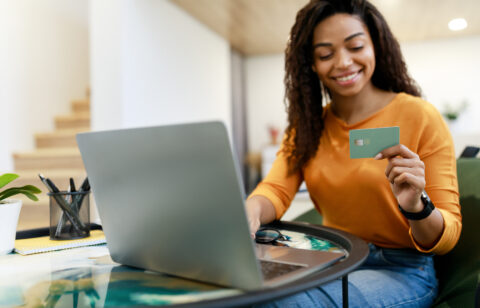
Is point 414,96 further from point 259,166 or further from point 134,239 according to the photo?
point 259,166

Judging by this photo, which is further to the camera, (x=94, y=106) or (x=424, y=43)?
(x=424, y=43)

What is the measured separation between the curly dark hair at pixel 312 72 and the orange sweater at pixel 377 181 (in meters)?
0.04

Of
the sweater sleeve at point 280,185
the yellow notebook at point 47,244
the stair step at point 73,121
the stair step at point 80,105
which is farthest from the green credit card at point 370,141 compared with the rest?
the stair step at point 80,105

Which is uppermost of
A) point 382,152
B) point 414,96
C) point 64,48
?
point 64,48

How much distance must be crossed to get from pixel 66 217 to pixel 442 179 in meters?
0.89

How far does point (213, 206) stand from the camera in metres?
0.53

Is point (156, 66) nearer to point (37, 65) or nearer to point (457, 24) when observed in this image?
point (37, 65)

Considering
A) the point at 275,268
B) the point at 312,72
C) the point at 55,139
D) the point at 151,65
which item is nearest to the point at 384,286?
the point at 275,268

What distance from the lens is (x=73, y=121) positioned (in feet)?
14.7

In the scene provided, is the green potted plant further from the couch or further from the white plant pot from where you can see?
the couch

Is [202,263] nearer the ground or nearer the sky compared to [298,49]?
nearer the ground

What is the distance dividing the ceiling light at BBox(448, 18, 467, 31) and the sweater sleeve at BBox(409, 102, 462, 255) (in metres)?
5.15

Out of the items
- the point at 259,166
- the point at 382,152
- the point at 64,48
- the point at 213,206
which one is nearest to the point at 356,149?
the point at 382,152

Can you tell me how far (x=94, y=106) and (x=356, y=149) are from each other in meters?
3.10
